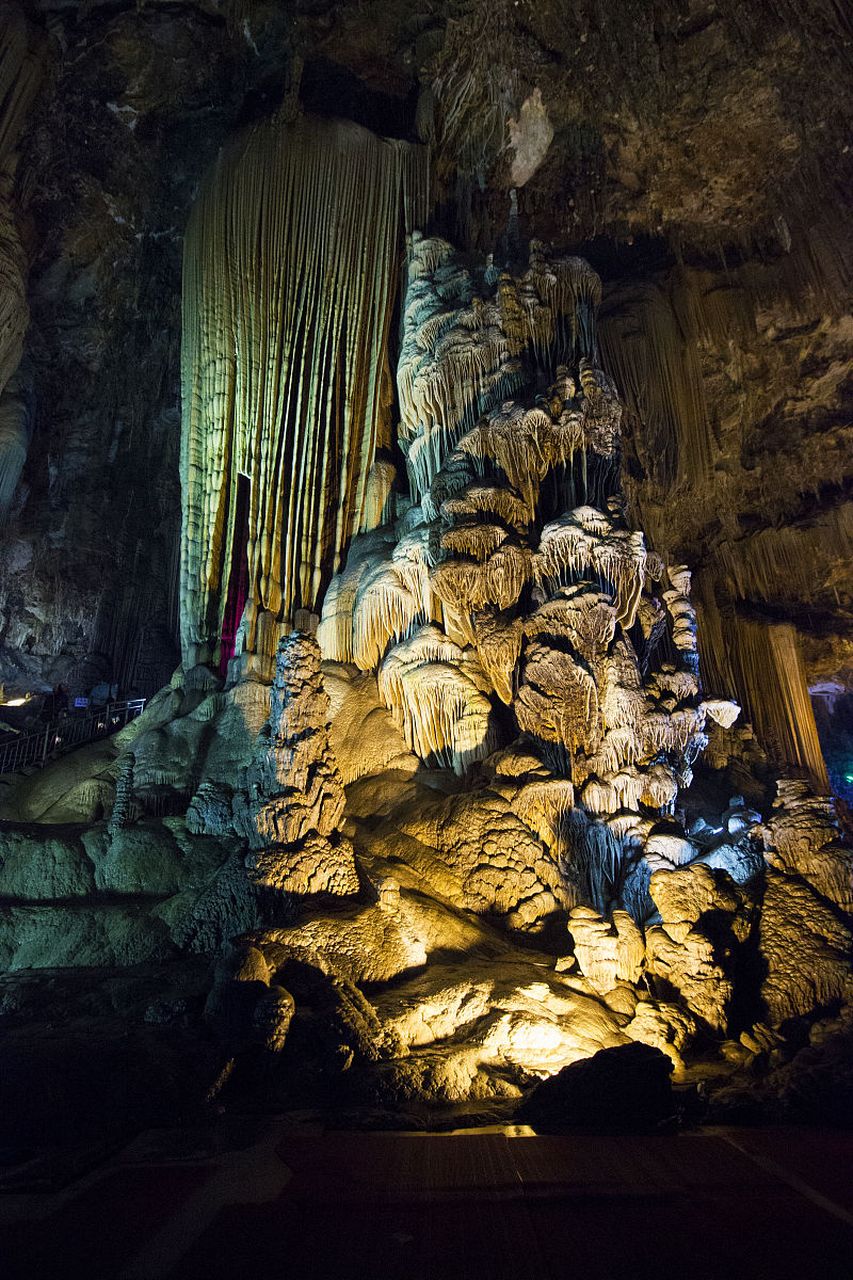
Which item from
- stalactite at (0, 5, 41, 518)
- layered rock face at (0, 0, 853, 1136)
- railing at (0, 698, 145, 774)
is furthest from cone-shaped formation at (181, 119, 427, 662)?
railing at (0, 698, 145, 774)

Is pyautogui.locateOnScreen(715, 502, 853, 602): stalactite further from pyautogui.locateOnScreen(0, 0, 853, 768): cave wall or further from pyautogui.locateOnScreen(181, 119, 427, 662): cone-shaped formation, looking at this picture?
pyautogui.locateOnScreen(181, 119, 427, 662): cone-shaped formation

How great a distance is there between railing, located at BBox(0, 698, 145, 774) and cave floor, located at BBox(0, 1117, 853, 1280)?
944cm

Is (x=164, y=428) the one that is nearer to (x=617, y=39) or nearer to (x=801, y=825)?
(x=617, y=39)

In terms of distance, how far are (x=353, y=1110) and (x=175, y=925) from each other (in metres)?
2.61

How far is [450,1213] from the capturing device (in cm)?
156

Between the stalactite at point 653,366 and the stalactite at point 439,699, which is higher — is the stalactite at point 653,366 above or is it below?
Result: above

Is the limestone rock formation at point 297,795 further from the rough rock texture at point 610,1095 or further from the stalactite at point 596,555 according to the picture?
the stalactite at point 596,555

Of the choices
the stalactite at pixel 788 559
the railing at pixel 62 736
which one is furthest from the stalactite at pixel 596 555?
the railing at pixel 62 736

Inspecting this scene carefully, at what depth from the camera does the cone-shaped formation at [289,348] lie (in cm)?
1034

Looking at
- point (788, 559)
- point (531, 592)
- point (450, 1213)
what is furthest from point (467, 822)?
point (788, 559)

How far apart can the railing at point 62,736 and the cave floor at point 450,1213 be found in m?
9.44

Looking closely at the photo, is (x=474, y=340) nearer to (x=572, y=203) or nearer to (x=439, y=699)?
(x=572, y=203)

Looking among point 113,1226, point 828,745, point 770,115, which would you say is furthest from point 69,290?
point 828,745

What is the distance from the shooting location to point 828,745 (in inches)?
798
